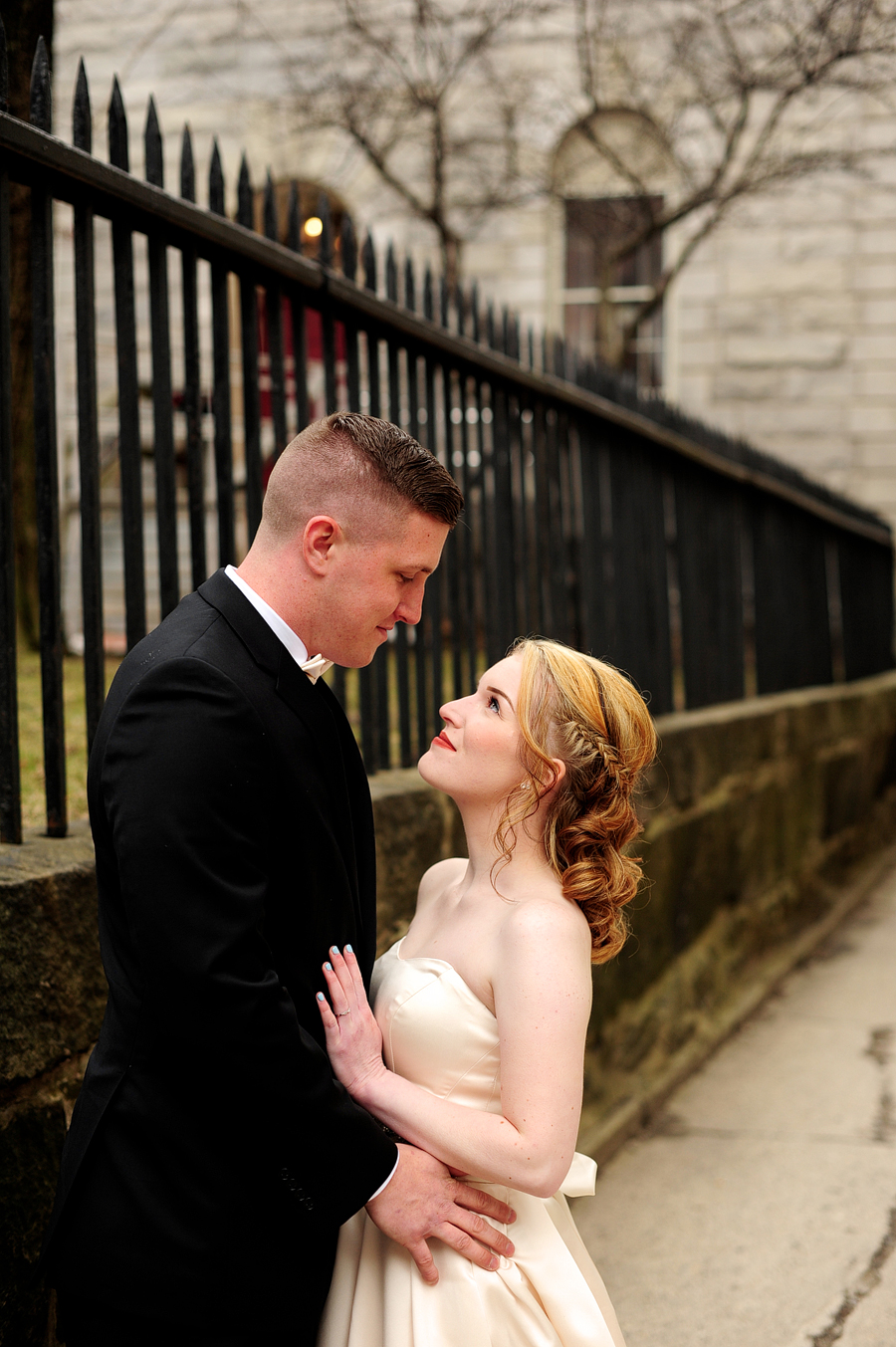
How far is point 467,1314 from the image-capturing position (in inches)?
75.3

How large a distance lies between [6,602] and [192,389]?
0.79m

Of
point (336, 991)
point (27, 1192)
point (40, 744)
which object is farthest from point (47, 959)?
point (40, 744)

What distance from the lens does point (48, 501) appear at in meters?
2.50

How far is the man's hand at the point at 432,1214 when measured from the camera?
1.87m

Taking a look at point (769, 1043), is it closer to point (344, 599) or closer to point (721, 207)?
point (344, 599)

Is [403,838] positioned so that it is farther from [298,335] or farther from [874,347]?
[874,347]

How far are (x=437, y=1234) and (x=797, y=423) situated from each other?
1388cm

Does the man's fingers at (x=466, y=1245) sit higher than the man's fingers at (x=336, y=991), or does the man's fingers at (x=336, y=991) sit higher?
the man's fingers at (x=336, y=991)

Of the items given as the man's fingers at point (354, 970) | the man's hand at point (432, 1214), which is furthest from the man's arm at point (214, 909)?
the man's fingers at point (354, 970)

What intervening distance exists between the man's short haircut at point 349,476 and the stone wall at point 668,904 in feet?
2.76

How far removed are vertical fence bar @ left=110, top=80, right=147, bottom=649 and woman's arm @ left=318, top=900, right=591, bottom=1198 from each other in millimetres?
1114

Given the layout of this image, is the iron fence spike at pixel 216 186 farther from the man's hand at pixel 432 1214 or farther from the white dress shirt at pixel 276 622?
the man's hand at pixel 432 1214

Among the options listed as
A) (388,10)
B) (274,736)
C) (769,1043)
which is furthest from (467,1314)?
(388,10)

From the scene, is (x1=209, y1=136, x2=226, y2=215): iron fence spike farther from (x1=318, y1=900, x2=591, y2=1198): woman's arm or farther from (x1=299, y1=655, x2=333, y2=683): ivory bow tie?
(x1=318, y1=900, x2=591, y2=1198): woman's arm
